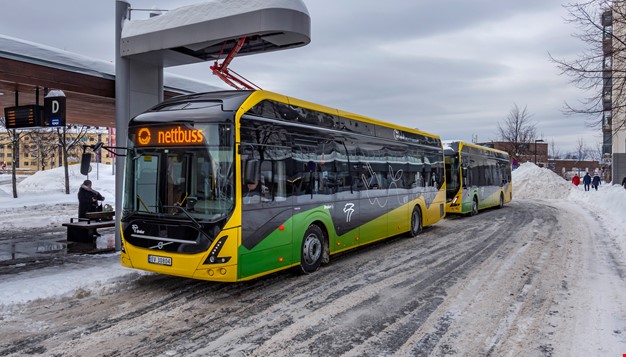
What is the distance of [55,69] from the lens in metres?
9.34

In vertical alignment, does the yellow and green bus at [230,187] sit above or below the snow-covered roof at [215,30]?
below

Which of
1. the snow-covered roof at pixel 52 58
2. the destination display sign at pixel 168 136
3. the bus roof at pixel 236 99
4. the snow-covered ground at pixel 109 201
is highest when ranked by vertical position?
the snow-covered roof at pixel 52 58

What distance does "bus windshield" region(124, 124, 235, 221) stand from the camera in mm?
6523

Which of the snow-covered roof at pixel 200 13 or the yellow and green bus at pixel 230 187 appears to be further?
the snow-covered roof at pixel 200 13

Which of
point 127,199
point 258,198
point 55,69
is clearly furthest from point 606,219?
point 55,69

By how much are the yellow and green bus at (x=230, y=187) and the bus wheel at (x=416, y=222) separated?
484cm

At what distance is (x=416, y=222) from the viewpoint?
45.2 ft

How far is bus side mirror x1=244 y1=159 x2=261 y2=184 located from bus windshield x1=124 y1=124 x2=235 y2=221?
1.05 ft

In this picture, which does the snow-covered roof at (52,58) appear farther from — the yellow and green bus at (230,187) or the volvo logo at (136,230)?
the volvo logo at (136,230)

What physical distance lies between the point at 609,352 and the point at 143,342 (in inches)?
203

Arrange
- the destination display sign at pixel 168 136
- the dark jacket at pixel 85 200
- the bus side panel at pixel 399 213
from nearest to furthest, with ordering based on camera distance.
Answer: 1. the destination display sign at pixel 168 136
2. the bus side panel at pixel 399 213
3. the dark jacket at pixel 85 200

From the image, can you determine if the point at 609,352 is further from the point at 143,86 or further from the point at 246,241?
the point at 143,86

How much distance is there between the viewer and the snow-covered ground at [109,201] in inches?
268

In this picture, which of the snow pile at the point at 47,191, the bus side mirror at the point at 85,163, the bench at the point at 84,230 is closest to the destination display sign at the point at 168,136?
Answer: the bus side mirror at the point at 85,163
